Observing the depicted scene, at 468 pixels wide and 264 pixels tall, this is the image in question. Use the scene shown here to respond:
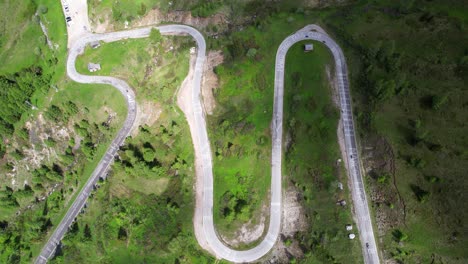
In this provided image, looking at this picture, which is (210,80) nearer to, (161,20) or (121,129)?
(161,20)

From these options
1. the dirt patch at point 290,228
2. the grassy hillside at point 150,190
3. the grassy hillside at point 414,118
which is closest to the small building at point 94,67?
the grassy hillside at point 150,190

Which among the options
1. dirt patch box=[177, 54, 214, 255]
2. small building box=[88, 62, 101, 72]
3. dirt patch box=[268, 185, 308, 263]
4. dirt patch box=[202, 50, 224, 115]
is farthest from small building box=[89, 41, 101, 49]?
dirt patch box=[268, 185, 308, 263]

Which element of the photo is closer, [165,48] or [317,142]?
[317,142]

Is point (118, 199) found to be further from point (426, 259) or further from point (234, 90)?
point (426, 259)

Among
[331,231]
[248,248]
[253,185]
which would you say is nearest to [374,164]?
[331,231]

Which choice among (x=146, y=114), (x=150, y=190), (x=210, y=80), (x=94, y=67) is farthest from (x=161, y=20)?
(x=150, y=190)

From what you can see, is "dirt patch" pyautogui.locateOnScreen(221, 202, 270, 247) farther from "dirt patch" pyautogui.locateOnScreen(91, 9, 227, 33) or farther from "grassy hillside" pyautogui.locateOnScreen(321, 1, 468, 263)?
"dirt patch" pyautogui.locateOnScreen(91, 9, 227, 33)
